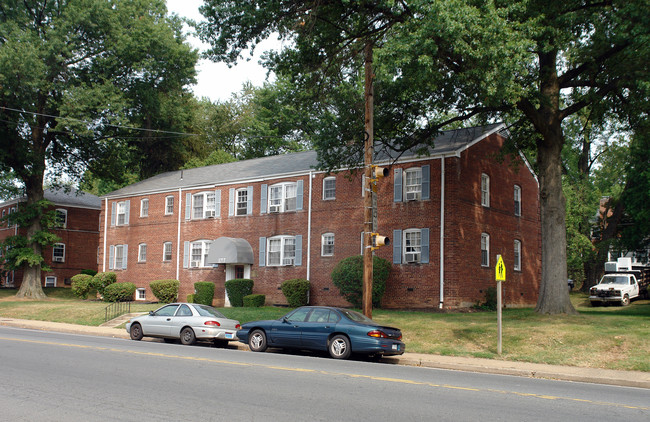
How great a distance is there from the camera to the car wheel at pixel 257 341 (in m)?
17.3

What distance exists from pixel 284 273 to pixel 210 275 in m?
5.81

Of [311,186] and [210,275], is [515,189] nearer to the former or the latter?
[311,186]

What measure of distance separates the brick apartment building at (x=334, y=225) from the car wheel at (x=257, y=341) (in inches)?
413

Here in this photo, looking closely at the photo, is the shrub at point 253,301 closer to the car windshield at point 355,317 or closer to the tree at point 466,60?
the tree at point 466,60

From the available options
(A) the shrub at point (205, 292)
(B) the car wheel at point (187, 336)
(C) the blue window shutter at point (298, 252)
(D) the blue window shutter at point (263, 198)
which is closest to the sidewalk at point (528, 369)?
Answer: (B) the car wheel at point (187, 336)

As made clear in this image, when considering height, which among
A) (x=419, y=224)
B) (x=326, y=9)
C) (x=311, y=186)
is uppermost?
(x=326, y=9)

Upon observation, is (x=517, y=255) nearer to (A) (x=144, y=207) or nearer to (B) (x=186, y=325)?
(B) (x=186, y=325)

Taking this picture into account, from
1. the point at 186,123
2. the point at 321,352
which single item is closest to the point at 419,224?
the point at 321,352

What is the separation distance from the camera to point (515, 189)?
1331 inches

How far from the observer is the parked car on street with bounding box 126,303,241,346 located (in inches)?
752

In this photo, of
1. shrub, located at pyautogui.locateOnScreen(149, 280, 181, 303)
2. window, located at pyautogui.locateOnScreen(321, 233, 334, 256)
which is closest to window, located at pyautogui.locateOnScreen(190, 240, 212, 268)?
shrub, located at pyautogui.locateOnScreen(149, 280, 181, 303)

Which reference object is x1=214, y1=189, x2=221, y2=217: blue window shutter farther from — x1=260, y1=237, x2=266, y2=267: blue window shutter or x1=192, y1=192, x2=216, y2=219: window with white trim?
x1=260, y1=237, x2=266, y2=267: blue window shutter

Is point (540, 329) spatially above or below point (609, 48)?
below

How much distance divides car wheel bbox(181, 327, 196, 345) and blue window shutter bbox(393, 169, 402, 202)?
44.1 feet
